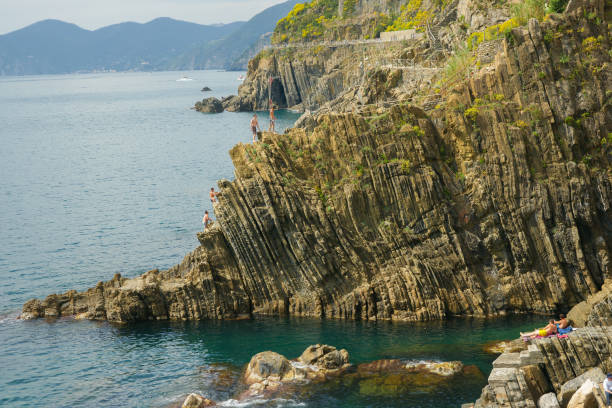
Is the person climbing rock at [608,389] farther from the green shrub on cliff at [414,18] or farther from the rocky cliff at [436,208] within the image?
the green shrub on cliff at [414,18]

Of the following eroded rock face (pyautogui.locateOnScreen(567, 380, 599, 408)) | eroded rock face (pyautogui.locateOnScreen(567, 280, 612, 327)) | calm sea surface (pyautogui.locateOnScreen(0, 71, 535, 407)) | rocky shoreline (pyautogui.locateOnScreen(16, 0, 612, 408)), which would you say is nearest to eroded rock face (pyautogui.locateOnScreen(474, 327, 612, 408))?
eroded rock face (pyautogui.locateOnScreen(567, 380, 599, 408))

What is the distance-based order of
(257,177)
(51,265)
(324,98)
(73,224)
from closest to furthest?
(257,177), (51,265), (73,224), (324,98)

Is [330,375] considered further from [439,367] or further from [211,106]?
[211,106]

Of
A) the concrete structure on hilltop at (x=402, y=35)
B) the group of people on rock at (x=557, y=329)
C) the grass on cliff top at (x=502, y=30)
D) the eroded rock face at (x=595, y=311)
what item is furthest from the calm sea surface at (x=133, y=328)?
the concrete structure on hilltop at (x=402, y=35)

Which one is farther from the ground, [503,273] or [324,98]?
[324,98]

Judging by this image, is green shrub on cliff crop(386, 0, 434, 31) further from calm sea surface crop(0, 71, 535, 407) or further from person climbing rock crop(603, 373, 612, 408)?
person climbing rock crop(603, 373, 612, 408)

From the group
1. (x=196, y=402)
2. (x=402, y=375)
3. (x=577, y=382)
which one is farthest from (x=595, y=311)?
(x=196, y=402)

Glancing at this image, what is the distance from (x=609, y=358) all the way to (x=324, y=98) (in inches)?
4932

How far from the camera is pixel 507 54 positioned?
44.2 meters

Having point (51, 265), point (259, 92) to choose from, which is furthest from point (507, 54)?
point (259, 92)

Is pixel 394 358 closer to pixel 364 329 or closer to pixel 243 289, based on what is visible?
pixel 364 329

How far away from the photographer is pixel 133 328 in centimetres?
4362

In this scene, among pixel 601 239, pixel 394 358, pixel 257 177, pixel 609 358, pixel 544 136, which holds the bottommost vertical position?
pixel 394 358

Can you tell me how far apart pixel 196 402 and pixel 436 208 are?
67.8 feet
